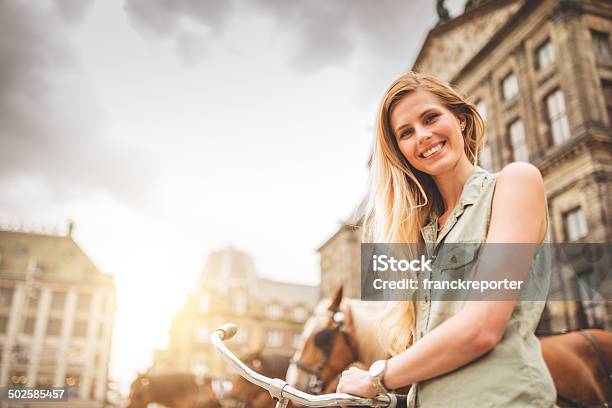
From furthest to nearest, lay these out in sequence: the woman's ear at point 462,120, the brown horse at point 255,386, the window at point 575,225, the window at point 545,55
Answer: the window at point 545,55
the window at point 575,225
the brown horse at point 255,386
the woman's ear at point 462,120

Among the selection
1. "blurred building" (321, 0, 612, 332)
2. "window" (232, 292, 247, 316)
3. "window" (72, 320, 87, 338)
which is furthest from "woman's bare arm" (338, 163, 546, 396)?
"window" (232, 292, 247, 316)

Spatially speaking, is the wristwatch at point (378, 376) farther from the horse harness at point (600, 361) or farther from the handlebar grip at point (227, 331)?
the horse harness at point (600, 361)

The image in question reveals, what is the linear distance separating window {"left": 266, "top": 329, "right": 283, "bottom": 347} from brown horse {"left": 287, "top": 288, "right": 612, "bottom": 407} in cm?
4968

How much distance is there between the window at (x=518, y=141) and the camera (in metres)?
20.6

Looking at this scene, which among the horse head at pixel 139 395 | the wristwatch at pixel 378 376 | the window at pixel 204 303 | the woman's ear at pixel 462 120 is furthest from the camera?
the window at pixel 204 303

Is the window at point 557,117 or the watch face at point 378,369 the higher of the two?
the window at point 557,117

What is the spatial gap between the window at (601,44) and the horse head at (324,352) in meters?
19.5

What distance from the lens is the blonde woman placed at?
3.69 ft

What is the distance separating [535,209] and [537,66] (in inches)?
885

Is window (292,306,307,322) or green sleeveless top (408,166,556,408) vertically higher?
window (292,306,307,322)

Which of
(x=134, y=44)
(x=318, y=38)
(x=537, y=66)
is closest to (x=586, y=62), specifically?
(x=537, y=66)

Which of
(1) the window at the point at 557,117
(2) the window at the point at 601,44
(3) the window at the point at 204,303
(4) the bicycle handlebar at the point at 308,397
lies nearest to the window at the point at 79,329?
(3) the window at the point at 204,303

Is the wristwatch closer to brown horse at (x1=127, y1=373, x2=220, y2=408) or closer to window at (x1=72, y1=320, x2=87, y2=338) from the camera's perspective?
brown horse at (x1=127, y1=373, x2=220, y2=408)

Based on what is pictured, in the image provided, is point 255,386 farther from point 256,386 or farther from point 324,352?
point 324,352
